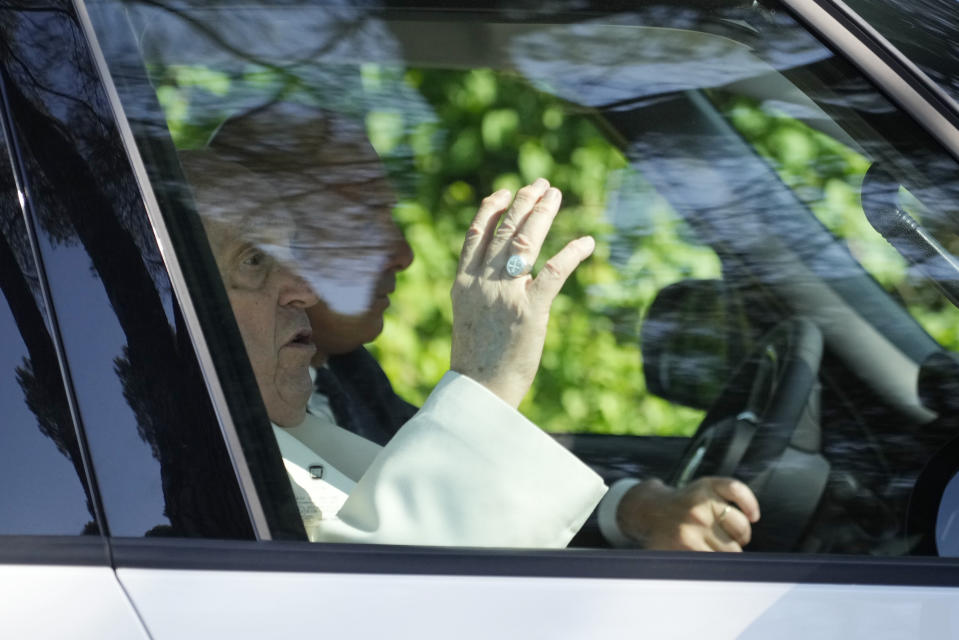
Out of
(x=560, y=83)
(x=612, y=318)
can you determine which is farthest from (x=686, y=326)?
(x=560, y=83)

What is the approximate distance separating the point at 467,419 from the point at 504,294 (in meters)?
0.15

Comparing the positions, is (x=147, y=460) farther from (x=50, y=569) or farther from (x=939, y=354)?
(x=939, y=354)

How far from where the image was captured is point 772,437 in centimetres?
135

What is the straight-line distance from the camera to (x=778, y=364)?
137cm

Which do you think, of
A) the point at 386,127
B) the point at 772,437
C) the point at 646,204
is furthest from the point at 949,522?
the point at 386,127

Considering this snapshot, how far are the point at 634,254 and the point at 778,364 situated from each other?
A: 0.21 m

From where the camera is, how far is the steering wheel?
1.29m

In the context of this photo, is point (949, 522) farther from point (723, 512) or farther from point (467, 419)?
point (467, 419)

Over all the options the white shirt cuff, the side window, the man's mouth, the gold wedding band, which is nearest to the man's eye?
the man's mouth

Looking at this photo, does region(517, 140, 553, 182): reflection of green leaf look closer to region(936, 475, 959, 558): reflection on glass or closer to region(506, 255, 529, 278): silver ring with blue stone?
region(506, 255, 529, 278): silver ring with blue stone

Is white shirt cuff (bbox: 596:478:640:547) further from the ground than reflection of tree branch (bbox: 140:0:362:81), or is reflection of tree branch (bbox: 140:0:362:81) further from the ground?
reflection of tree branch (bbox: 140:0:362:81)

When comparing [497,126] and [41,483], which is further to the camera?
[497,126]

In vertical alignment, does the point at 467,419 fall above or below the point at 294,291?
below

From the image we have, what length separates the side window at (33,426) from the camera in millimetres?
1128
